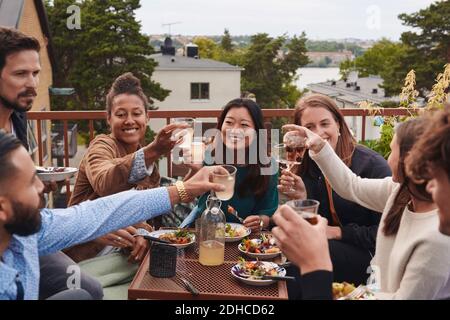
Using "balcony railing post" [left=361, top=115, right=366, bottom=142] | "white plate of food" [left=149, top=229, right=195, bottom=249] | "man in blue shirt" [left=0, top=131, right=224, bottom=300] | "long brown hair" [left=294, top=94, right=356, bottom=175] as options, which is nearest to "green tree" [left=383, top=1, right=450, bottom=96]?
"balcony railing post" [left=361, top=115, right=366, bottom=142]

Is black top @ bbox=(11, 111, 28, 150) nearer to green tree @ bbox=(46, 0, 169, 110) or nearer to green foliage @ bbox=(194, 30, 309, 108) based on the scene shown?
green tree @ bbox=(46, 0, 169, 110)

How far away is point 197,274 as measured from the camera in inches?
91.0

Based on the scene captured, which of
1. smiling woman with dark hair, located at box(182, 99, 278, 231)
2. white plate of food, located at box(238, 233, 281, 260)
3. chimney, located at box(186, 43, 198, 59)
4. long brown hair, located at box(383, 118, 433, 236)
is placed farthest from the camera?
chimney, located at box(186, 43, 198, 59)

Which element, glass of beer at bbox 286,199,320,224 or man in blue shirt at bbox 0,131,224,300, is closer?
man in blue shirt at bbox 0,131,224,300

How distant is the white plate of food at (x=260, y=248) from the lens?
2.54 metres

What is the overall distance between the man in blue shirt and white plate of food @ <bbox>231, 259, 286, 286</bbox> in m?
0.43

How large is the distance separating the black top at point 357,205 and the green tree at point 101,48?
25.2m

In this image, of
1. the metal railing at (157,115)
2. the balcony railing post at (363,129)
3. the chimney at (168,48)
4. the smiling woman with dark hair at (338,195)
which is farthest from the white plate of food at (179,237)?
the chimney at (168,48)

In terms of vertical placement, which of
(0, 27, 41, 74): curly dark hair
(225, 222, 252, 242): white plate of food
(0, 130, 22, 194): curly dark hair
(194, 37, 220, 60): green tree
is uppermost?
(194, 37, 220, 60): green tree

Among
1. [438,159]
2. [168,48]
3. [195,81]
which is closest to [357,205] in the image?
[438,159]

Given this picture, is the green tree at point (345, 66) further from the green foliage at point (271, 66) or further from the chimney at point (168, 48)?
the chimney at point (168, 48)

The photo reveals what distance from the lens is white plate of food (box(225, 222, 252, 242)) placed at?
9.04 feet

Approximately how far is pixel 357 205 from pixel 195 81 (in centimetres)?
Result: 3646
